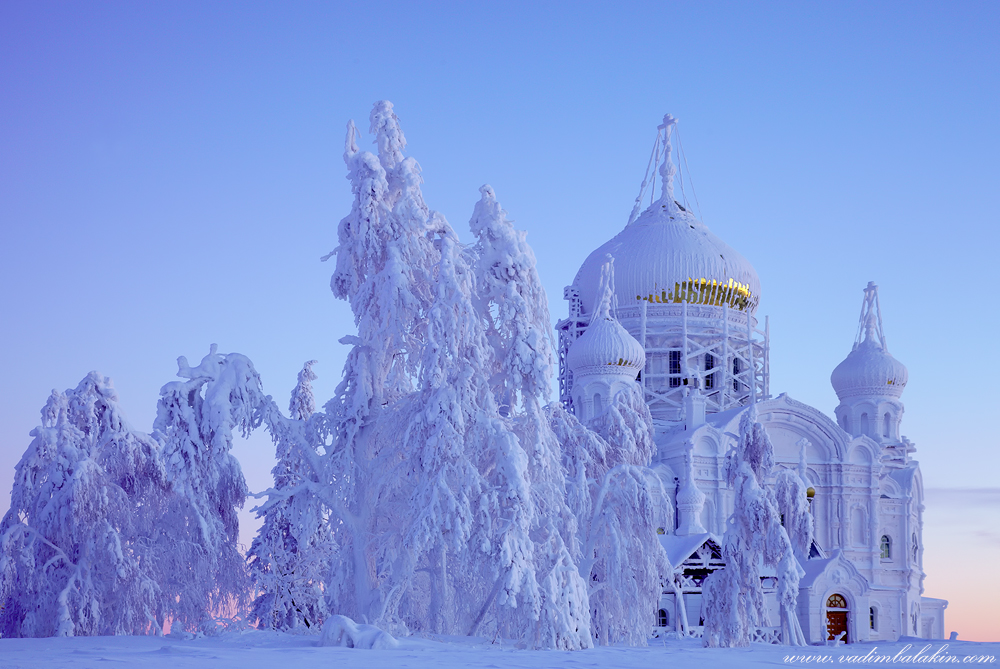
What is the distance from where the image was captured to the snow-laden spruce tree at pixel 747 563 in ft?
81.3

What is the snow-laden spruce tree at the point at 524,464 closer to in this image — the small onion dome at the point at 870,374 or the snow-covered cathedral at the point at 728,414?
the snow-covered cathedral at the point at 728,414

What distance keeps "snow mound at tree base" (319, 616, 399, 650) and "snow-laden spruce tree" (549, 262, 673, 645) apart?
22.5ft

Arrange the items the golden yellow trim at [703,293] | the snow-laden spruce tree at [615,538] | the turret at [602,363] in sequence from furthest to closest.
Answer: the golden yellow trim at [703,293] → the turret at [602,363] → the snow-laden spruce tree at [615,538]

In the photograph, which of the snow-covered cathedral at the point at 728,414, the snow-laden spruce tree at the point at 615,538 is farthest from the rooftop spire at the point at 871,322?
the snow-laden spruce tree at the point at 615,538

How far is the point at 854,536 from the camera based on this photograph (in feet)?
145

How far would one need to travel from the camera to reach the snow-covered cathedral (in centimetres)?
3797

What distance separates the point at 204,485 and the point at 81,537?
2.61 m

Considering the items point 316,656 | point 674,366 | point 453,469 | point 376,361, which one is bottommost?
point 316,656

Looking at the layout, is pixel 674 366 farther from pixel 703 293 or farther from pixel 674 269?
pixel 674 269

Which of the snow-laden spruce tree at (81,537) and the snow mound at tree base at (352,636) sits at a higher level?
the snow-laden spruce tree at (81,537)

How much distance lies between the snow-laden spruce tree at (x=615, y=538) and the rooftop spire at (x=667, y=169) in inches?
1188

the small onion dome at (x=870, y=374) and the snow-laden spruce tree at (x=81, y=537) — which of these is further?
the small onion dome at (x=870, y=374)

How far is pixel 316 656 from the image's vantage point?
15312 millimetres

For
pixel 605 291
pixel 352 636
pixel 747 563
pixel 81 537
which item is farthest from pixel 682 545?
pixel 352 636
